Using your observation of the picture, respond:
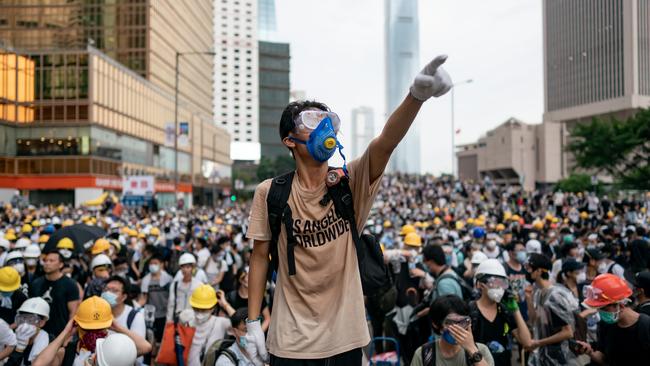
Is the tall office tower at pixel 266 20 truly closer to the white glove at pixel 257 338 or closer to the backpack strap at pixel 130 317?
the backpack strap at pixel 130 317

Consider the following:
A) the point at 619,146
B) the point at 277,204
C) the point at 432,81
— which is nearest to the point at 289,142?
the point at 277,204

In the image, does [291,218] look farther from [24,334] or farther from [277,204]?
[24,334]

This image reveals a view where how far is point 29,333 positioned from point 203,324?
5.20 ft

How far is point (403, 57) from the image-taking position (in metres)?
182

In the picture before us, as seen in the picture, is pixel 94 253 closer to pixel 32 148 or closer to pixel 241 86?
pixel 32 148

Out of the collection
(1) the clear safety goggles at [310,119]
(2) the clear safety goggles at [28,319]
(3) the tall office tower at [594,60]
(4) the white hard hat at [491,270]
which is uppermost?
(3) the tall office tower at [594,60]

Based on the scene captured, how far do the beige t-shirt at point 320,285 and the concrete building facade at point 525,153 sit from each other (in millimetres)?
100487

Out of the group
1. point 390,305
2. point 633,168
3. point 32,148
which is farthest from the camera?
point 32,148

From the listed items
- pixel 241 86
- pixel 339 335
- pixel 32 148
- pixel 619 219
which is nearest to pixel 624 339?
pixel 339 335

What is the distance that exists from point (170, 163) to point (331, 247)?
6939 cm

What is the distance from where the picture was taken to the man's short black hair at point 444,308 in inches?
167

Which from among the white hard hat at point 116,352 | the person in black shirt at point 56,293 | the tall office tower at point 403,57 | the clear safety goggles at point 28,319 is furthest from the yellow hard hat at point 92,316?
the tall office tower at point 403,57

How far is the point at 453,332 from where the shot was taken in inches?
148

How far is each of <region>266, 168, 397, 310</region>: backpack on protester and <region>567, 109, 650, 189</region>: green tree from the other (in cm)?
3972
